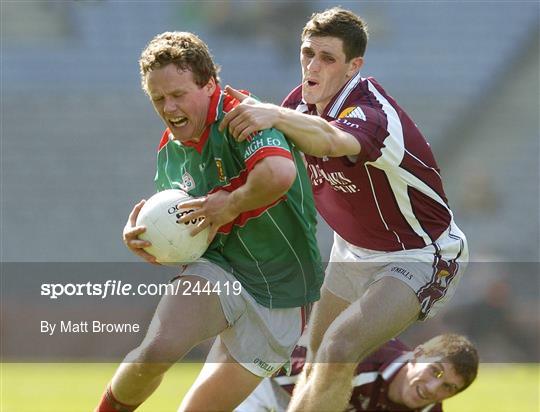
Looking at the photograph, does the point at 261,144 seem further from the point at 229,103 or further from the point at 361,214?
the point at 361,214

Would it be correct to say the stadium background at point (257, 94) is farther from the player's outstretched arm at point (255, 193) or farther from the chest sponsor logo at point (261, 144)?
the chest sponsor logo at point (261, 144)

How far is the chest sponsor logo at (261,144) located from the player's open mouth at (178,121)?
379 millimetres

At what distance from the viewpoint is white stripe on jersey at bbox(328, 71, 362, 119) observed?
548cm

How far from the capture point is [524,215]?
632 inches

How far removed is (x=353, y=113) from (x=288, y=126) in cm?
62

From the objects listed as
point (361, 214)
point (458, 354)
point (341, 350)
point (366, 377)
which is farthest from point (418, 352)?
point (341, 350)

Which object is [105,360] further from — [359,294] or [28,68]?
[359,294]

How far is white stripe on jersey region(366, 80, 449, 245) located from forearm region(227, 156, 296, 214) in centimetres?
94

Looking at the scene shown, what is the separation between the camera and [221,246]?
5.04 m

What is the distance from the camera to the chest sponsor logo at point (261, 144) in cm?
457

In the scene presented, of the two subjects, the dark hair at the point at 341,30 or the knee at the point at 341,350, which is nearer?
the knee at the point at 341,350

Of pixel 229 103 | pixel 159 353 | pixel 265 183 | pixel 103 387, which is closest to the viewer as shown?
pixel 265 183

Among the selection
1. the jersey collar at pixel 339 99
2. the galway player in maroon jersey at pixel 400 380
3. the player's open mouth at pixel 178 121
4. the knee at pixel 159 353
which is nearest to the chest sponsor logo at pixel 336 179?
the jersey collar at pixel 339 99

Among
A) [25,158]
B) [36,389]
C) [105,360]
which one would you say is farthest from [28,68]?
[36,389]
